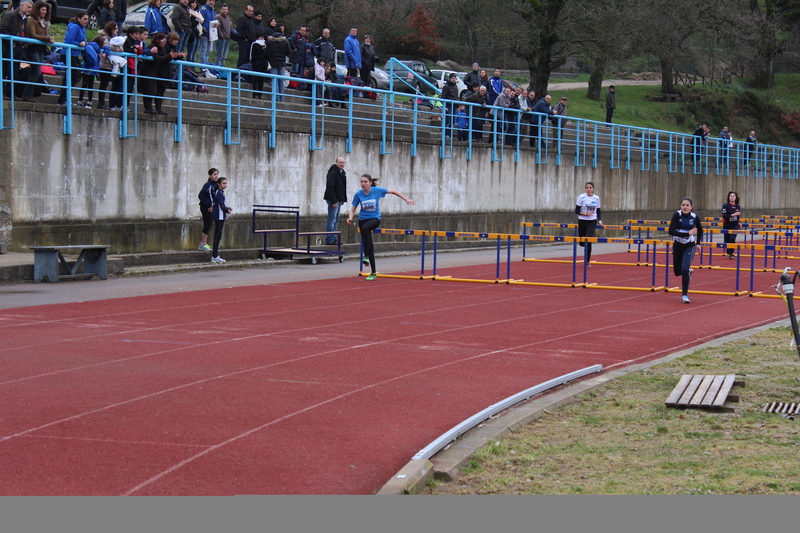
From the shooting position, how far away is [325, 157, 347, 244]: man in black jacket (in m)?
23.1

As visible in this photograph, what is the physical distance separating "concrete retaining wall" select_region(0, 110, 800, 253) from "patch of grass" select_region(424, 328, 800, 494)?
12.6 m

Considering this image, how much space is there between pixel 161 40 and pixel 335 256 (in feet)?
21.0

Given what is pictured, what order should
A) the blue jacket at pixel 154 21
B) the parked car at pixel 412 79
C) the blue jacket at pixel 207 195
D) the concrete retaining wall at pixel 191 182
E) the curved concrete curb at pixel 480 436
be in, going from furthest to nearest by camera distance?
the parked car at pixel 412 79 → the blue jacket at pixel 154 21 → the blue jacket at pixel 207 195 → the concrete retaining wall at pixel 191 182 → the curved concrete curb at pixel 480 436

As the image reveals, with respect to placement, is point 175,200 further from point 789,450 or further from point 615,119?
point 615,119

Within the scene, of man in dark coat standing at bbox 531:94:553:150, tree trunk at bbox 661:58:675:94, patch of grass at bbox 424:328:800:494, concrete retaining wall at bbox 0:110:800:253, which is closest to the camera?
patch of grass at bbox 424:328:800:494

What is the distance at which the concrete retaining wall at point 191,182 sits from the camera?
58.5 feet

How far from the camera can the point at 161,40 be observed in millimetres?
19719

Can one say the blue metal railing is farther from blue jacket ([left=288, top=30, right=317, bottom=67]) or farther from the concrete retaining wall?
blue jacket ([left=288, top=30, right=317, bottom=67])

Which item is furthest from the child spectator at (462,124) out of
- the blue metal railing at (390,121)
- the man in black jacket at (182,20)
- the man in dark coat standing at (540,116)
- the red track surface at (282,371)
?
the red track surface at (282,371)

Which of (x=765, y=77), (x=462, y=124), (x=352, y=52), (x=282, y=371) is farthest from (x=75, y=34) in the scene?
(x=765, y=77)

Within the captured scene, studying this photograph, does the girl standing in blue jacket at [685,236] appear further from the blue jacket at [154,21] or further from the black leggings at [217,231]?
the blue jacket at [154,21]

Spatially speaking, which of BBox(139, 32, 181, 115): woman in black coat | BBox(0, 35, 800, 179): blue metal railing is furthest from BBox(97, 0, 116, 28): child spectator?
BBox(139, 32, 181, 115): woman in black coat

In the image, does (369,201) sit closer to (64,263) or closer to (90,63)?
(64,263)

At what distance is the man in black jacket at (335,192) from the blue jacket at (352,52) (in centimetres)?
581
